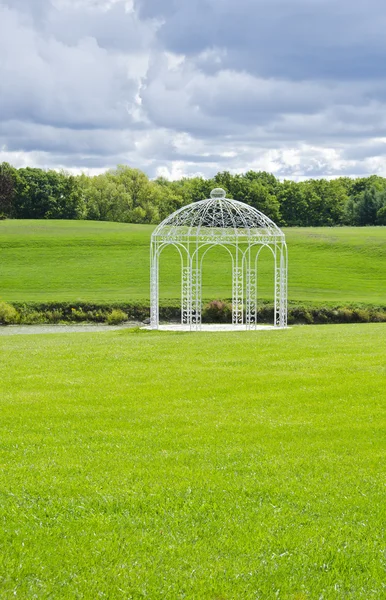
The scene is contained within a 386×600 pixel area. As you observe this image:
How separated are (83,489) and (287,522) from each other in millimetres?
2026

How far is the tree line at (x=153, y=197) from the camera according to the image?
76.9 meters

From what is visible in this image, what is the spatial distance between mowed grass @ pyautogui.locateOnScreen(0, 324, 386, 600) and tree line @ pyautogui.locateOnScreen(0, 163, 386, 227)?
63398 millimetres

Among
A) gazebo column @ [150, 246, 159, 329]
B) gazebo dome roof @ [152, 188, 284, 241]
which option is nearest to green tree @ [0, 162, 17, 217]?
gazebo column @ [150, 246, 159, 329]

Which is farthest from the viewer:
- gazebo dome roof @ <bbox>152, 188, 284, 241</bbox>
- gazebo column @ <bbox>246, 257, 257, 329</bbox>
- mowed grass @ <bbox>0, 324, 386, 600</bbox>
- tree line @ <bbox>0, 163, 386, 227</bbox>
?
tree line @ <bbox>0, 163, 386, 227</bbox>

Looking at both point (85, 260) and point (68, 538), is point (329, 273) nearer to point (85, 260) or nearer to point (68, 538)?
point (85, 260)

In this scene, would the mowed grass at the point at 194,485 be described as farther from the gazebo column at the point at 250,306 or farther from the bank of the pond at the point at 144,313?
the bank of the pond at the point at 144,313

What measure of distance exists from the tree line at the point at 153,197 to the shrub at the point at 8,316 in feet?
131

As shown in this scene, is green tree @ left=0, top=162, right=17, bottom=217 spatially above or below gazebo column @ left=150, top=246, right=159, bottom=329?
above

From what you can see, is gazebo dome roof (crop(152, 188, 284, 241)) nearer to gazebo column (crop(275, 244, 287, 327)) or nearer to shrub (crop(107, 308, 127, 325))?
gazebo column (crop(275, 244, 287, 327))

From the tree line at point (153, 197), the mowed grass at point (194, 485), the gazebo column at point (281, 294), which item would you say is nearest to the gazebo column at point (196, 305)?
the gazebo column at point (281, 294)

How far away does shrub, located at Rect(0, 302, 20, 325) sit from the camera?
33.1 meters

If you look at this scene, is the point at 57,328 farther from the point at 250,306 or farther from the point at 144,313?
the point at 250,306

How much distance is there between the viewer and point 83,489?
22.2 ft

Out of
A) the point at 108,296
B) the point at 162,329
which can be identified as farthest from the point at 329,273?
the point at 162,329
